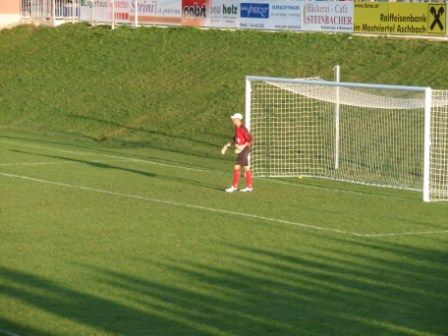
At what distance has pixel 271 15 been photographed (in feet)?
148

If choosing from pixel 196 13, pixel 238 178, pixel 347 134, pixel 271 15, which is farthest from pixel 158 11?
pixel 238 178

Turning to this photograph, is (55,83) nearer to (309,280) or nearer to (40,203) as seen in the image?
(40,203)

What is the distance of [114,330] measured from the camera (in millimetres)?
13398

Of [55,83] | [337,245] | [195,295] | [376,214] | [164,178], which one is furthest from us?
[55,83]

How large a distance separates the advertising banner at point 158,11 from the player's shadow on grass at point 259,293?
31596 millimetres

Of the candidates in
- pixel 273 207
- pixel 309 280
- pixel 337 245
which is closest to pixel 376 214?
pixel 273 207

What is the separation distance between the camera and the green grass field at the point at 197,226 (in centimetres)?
1426

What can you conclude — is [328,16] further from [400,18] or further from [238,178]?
[238,178]

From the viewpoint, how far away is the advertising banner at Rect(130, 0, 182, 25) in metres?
49.2

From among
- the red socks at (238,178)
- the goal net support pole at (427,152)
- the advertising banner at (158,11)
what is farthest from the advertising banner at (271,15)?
the goal net support pole at (427,152)

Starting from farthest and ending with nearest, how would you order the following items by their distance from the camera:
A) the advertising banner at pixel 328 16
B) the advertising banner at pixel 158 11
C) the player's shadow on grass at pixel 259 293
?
1. the advertising banner at pixel 158 11
2. the advertising banner at pixel 328 16
3. the player's shadow on grass at pixel 259 293

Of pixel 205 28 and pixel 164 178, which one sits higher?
pixel 205 28

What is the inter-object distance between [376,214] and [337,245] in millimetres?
3284

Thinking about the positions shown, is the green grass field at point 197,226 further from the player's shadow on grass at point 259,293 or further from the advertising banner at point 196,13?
the advertising banner at point 196,13
